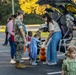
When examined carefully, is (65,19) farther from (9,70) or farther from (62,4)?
(9,70)

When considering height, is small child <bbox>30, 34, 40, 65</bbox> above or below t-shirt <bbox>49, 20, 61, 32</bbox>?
below

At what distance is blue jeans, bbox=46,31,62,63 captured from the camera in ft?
35.9

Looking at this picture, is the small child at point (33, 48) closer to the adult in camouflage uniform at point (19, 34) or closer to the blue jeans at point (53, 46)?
the blue jeans at point (53, 46)

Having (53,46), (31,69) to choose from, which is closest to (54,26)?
(53,46)

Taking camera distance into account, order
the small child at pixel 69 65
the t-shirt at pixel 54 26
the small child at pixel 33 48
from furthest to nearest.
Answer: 1. the small child at pixel 33 48
2. the t-shirt at pixel 54 26
3. the small child at pixel 69 65

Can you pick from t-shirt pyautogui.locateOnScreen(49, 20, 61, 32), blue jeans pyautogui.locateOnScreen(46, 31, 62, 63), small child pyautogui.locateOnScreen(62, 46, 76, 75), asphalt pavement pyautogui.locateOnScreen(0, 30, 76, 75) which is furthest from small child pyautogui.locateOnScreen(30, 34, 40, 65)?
small child pyautogui.locateOnScreen(62, 46, 76, 75)

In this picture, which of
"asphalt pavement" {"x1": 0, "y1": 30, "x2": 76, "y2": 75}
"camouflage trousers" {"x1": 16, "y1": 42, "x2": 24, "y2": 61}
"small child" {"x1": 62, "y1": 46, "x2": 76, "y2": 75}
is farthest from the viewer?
"camouflage trousers" {"x1": 16, "y1": 42, "x2": 24, "y2": 61}

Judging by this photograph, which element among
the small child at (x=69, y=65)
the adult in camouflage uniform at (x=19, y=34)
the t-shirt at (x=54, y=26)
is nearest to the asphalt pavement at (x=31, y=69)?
the adult in camouflage uniform at (x=19, y=34)

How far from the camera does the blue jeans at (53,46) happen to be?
431 inches

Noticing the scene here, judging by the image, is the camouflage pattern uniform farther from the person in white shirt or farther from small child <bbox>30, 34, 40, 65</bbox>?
the person in white shirt

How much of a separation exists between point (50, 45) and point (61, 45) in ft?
1.24

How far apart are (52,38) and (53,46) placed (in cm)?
24

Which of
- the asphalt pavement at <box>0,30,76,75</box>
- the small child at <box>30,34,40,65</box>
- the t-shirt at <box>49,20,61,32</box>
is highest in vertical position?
the t-shirt at <box>49,20,61,32</box>

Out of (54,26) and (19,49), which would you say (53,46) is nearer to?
(54,26)
